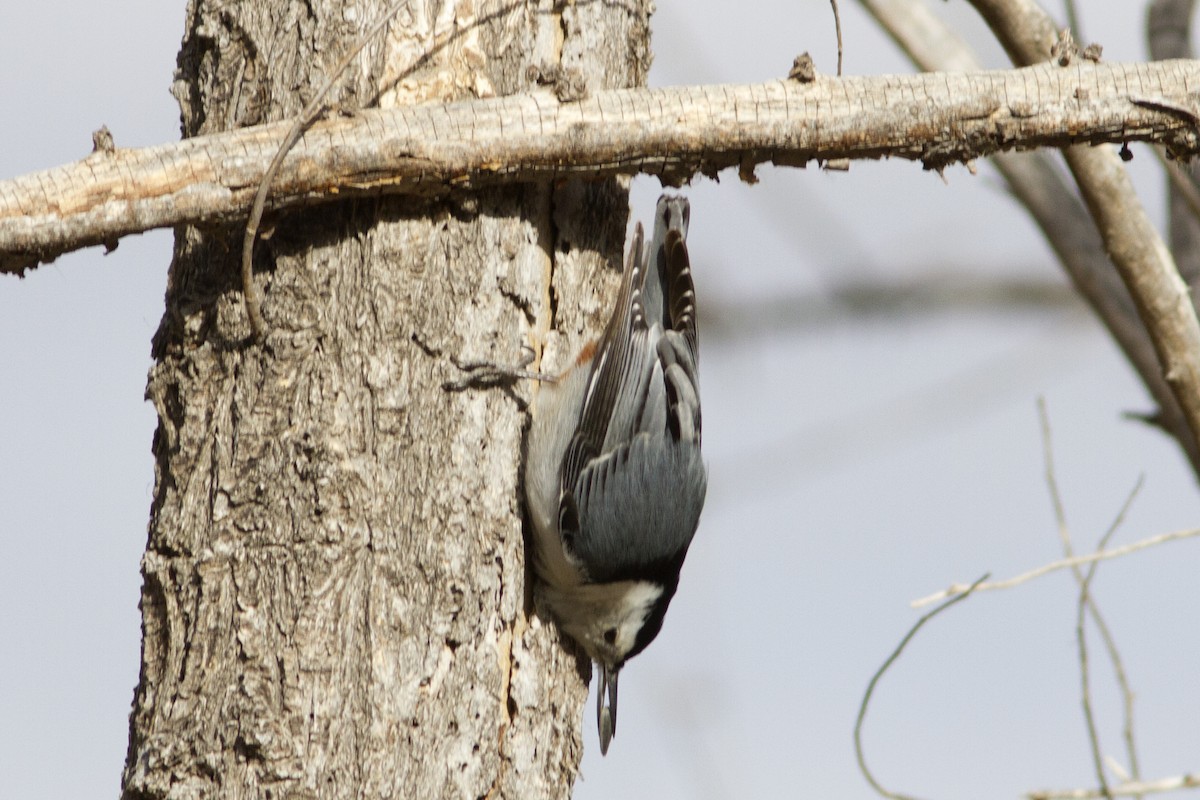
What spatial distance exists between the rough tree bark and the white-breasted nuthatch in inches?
3.8

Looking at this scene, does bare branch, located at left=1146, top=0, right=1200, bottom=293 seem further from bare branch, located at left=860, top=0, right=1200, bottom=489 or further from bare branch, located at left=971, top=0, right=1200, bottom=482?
bare branch, located at left=971, top=0, right=1200, bottom=482

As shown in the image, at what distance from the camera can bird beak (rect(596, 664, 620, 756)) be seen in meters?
2.76

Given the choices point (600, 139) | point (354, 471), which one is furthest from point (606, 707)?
point (600, 139)

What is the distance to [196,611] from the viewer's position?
2229mm

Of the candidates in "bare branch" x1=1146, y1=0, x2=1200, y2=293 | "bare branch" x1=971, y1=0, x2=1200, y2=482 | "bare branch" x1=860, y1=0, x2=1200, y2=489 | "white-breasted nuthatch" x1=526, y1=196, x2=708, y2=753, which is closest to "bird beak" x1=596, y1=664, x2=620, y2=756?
"white-breasted nuthatch" x1=526, y1=196, x2=708, y2=753

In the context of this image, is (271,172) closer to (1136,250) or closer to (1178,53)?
(1136,250)

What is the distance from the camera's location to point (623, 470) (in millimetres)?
2744

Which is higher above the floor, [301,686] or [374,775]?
[301,686]

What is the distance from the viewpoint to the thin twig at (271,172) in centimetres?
221

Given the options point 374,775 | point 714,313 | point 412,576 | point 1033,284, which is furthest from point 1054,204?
point 374,775

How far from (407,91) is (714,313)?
2.65 metres

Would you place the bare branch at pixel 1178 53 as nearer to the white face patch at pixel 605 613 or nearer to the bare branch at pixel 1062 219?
the bare branch at pixel 1062 219

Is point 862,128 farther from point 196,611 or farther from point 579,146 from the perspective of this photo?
point 196,611

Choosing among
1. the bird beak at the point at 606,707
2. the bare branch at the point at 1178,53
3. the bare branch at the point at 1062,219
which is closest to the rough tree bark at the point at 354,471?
the bird beak at the point at 606,707
